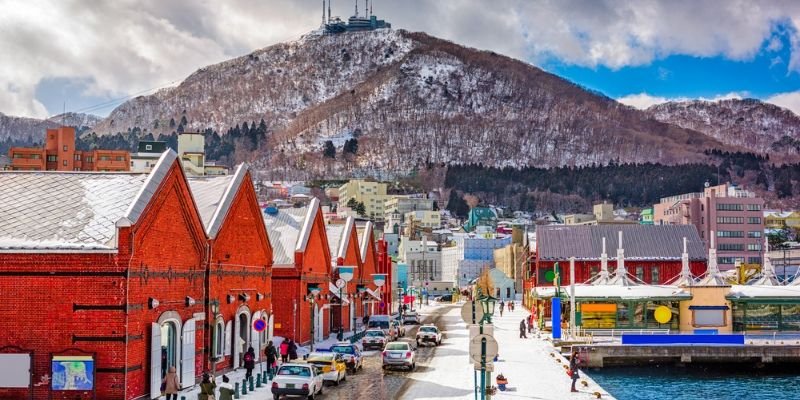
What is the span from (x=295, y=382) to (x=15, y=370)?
10.1m

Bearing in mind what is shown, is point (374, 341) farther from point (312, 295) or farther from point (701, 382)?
point (701, 382)

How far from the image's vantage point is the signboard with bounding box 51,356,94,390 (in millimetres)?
31953

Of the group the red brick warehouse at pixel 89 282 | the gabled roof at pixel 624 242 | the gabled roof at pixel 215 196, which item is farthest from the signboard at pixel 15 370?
the gabled roof at pixel 624 242

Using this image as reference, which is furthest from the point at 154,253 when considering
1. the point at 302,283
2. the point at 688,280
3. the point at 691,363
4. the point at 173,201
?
the point at 688,280

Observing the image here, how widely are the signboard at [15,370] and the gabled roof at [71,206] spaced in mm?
3847

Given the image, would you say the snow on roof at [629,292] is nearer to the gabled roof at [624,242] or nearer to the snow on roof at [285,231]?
the snow on roof at [285,231]

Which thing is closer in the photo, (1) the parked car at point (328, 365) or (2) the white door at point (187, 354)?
(2) the white door at point (187, 354)

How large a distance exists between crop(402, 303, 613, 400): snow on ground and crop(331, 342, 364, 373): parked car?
3.31m

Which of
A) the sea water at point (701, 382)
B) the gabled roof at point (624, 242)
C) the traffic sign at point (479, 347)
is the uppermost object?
the gabled roof at point (624, 242)

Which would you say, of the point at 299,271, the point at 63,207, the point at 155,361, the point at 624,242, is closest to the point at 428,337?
the point at 299,271

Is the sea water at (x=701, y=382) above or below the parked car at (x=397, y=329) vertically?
below

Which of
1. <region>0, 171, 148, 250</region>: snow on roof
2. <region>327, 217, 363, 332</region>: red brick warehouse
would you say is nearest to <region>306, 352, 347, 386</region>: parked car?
<region>0, 171, 148, 250</region>: snow on roof

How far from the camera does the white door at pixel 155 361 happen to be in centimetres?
3469

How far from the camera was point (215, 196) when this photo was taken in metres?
47.8
